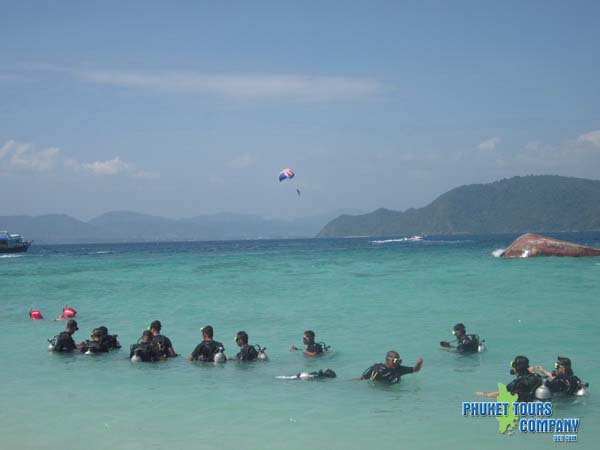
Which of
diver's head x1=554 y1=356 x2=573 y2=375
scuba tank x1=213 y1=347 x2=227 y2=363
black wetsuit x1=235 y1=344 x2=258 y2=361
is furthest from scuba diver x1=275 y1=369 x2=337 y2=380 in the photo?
diver's head x1=554 y1=356 x2=573 y2=375

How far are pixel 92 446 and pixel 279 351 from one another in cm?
653

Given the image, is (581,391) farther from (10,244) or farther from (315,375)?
(10,244)

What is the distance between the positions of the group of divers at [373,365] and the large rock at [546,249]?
3124 centimetres

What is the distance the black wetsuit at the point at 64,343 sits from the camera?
1457cm

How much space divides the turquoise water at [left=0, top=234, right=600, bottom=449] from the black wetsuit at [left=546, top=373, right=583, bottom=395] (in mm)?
269

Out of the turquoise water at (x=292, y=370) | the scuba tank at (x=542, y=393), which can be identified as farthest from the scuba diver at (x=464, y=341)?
the scuba tank at (x=542, y=393)

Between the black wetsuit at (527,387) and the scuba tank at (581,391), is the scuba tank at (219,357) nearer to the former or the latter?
the black wetsuit at (527,387)

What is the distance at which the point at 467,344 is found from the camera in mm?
13320

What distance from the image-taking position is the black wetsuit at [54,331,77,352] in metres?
14.6

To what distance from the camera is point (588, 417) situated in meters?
8.88

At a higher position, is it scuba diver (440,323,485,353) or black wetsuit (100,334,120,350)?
scuba diver (440,323,485,353)

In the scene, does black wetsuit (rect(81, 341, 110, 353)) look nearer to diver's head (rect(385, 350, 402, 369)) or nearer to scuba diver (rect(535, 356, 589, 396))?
diver's head (rect(385, 350, 402, 369))

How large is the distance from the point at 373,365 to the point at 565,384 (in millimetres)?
3373

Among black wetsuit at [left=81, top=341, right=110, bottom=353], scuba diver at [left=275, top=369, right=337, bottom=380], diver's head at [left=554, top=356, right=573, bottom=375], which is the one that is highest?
diver's head at [left=554, top=356, right=573, bottom=375]
